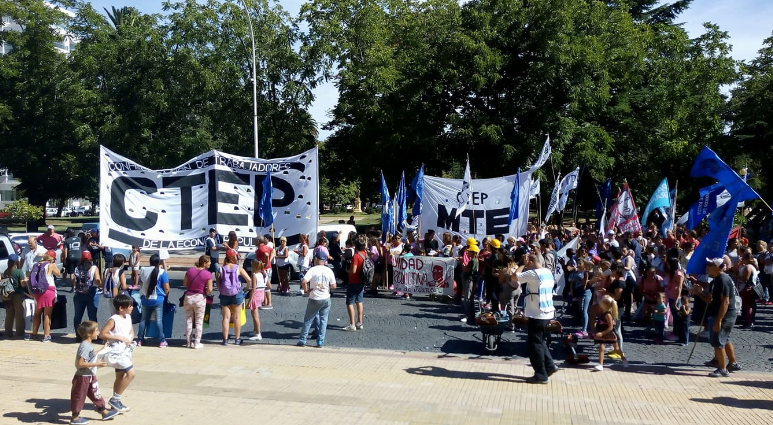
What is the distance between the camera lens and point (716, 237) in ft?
34.5

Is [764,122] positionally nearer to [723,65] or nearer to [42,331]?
[723,65]

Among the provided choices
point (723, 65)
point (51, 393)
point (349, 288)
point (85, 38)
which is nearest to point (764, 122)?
point (723, 65)

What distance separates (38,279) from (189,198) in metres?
2.89

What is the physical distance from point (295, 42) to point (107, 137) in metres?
10.1

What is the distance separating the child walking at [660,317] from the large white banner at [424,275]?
5.07 metres

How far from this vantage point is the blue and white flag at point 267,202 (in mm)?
12047

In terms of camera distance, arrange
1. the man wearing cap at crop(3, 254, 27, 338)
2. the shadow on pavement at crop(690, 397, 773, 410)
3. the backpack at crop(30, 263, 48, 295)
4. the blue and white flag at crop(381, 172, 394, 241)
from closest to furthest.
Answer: the shadow on pavement at crop(690, 397, 773, 410) < the backpack at crop(30, 263, 48, 295) < the man wearing cap at crop(3, 254, 27, 338) < the blue and white flag at crop(381, 172, 394, 241)

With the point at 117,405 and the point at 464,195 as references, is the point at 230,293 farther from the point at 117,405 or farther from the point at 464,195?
the point at 464,195

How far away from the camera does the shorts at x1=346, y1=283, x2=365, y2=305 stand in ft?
40.5

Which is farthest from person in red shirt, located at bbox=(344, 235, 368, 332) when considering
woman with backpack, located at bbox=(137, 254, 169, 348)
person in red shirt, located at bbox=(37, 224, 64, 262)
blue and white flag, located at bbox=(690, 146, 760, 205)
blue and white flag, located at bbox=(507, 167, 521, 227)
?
person in red shirt, located at bbox=(37, 224, 64, 262)

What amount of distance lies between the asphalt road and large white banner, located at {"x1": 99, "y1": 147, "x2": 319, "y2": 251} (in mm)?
1832

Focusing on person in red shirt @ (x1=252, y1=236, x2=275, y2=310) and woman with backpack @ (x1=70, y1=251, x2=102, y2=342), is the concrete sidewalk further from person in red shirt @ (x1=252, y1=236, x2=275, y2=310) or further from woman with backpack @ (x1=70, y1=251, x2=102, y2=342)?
person in red shirt @ (x1=252, y1=236, x2=275, y2=310)

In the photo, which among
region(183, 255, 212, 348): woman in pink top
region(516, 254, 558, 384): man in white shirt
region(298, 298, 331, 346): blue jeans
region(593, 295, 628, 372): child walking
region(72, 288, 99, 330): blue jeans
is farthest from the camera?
region(72, 288, 99, 330): blue jeans

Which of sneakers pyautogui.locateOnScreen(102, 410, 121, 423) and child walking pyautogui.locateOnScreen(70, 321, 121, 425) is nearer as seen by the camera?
child walking pyautogui.locateOnScreen(70, 321, 121, 425)
